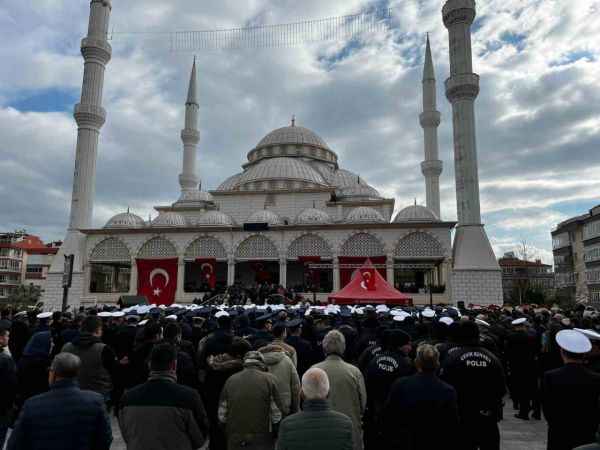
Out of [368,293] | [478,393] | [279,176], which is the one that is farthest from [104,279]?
[478,393]

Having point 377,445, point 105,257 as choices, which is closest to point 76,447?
point 377,445

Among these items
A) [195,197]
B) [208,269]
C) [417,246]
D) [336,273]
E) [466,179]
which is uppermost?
[195,197]

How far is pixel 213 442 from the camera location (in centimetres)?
399

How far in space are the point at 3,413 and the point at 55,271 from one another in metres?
24.2

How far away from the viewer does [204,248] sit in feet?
81.6

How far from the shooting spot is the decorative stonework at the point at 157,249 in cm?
2500

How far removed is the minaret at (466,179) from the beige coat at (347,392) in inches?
771

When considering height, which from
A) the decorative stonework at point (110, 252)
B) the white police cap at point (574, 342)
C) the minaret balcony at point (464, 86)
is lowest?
the white police cap at point (574, 342)

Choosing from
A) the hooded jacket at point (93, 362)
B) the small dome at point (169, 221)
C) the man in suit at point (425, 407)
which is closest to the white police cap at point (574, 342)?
the man in suit at point (425, 407)

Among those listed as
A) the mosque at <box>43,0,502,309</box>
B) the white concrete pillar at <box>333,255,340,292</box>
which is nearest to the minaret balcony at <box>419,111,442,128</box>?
the mosque at <box>43,0,502,309</box>

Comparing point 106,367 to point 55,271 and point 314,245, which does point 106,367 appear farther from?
point 55,271

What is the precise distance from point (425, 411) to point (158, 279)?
923 inches

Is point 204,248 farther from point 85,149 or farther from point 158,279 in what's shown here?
point 85,149

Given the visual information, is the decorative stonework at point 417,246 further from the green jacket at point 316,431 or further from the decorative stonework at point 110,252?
the green jacket at point 316,431
